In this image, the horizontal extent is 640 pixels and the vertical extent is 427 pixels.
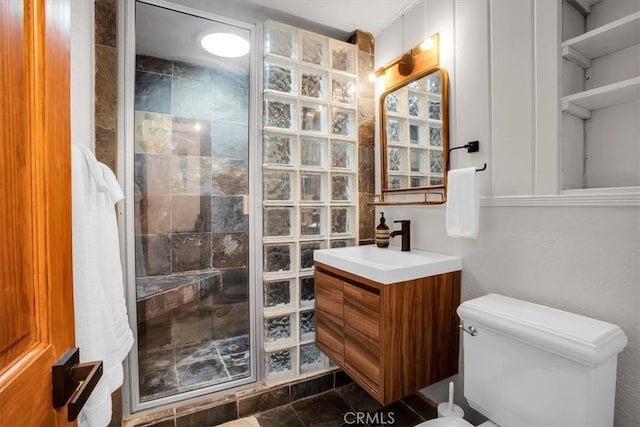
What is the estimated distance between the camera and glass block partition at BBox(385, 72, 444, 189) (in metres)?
1.73

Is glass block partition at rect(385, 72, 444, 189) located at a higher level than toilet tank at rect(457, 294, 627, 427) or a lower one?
higher

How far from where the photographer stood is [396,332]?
137 cm

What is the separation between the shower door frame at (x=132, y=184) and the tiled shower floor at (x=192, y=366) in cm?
4

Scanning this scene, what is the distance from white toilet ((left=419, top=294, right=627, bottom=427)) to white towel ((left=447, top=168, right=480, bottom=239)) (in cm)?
34

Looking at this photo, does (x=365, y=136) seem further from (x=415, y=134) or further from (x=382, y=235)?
(x=382, y=235)

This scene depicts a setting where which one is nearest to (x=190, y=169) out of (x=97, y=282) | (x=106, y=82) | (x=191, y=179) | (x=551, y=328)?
(x=191, y=179)

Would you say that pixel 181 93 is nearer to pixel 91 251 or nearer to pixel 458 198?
pixel 91 251

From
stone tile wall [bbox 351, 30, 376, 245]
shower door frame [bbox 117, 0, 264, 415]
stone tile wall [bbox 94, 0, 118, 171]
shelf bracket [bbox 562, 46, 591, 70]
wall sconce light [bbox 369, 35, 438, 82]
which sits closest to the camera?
shelf bracket [bbox 562, 46, 591, 70]

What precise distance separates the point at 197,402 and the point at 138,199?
121 cm

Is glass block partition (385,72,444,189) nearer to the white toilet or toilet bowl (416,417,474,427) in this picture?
the white toilet

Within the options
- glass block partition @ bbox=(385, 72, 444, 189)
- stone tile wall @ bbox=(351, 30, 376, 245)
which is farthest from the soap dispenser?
glass block partition @ bbox=(385, 72, 444, 189)

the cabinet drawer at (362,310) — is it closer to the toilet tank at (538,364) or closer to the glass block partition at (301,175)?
the toilet tank at (538,364)

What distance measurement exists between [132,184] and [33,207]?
1323mm

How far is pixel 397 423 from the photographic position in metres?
1.74
